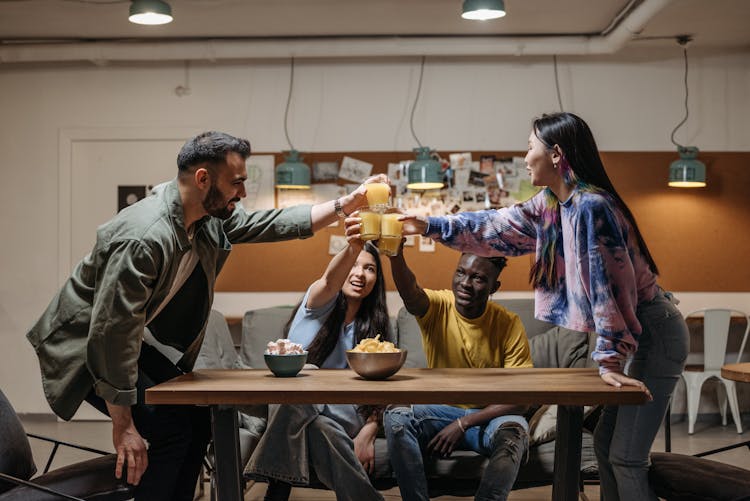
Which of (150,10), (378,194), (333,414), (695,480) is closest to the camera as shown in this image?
(695,480)

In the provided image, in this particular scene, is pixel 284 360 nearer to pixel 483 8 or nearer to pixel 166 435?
pixel 166 435

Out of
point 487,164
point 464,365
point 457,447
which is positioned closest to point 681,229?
point 487,164

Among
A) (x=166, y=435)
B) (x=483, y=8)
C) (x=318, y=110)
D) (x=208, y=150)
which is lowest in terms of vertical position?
(x=166, y=435)

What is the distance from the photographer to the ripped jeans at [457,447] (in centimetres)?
315

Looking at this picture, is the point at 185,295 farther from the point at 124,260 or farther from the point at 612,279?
the point at 612,279

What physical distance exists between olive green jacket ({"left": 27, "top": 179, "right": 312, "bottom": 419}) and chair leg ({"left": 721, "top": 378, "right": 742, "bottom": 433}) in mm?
4538

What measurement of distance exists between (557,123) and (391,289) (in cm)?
412

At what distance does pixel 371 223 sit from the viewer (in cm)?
259

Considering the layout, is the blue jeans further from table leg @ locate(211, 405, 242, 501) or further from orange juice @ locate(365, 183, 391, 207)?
table leg @ locate(211, 405, 242, 501)

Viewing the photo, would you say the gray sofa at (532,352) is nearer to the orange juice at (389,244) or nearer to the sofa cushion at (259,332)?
the sofa cushion at (259,332)

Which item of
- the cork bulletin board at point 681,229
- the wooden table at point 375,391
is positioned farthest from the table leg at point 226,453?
the cork bulletin board at point 681,229

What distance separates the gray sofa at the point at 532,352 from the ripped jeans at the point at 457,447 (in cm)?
10

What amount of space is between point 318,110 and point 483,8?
6.66ft

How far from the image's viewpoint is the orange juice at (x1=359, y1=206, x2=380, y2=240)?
2.59 metres
